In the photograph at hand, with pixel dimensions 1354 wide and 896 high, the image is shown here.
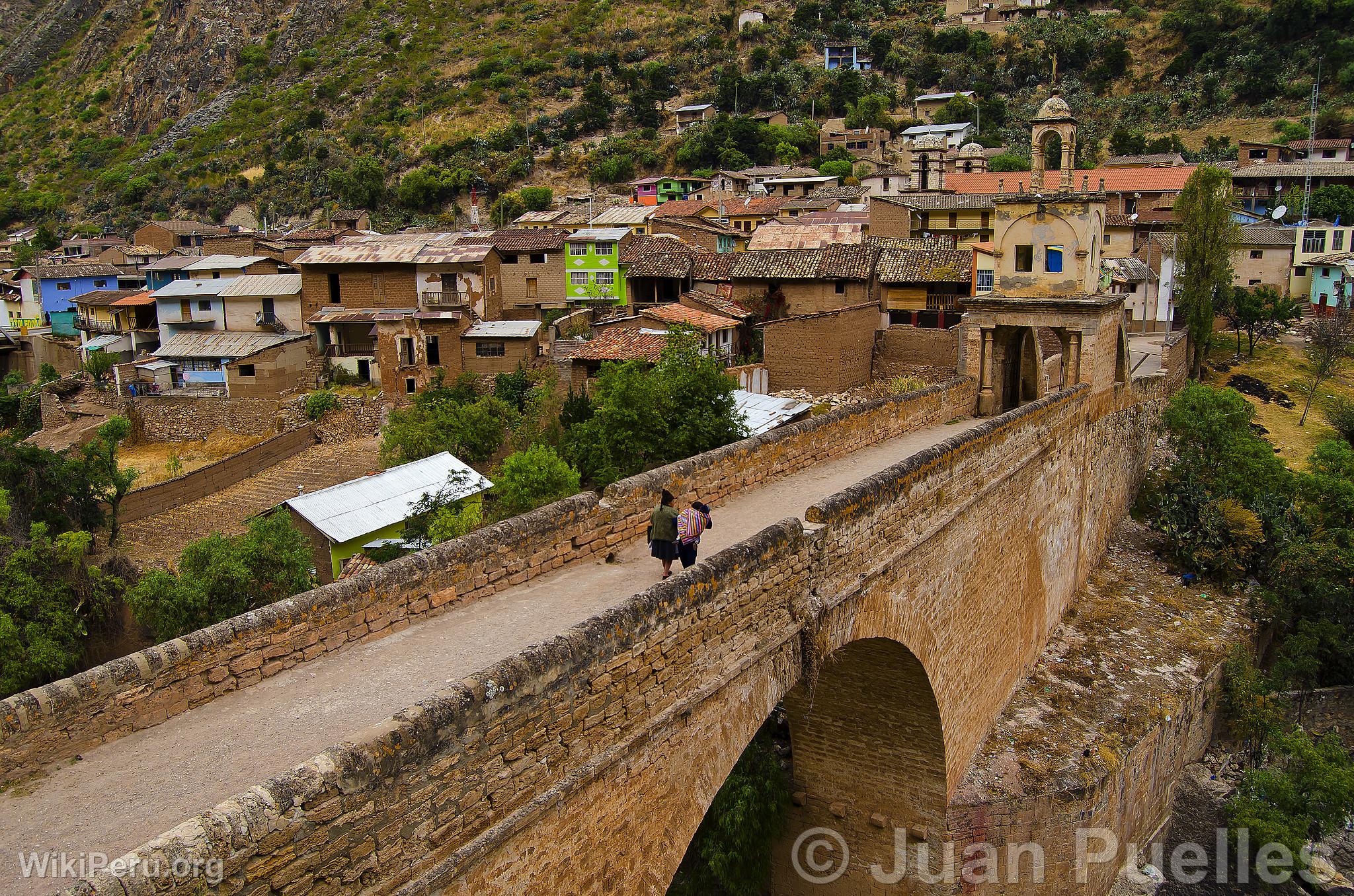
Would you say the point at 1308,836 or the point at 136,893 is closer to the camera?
the point at 136,893

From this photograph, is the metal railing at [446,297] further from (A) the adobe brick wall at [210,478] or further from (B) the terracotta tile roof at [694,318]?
(B) the terracotta tile roof at [694,318]

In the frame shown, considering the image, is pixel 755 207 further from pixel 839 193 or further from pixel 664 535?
pixel 664 535

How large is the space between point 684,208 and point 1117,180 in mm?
20194

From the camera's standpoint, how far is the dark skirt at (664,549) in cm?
780

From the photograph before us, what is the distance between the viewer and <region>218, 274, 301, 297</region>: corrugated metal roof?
118 ft

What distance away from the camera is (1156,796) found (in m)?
14.8

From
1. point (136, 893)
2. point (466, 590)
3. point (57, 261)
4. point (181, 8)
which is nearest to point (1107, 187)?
point (466, 590)

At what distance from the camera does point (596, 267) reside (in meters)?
36.6

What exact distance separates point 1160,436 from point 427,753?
77.8 ft

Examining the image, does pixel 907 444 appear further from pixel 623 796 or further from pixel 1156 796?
pixel 623 796

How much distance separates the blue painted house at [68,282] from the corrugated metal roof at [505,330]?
24.5 m

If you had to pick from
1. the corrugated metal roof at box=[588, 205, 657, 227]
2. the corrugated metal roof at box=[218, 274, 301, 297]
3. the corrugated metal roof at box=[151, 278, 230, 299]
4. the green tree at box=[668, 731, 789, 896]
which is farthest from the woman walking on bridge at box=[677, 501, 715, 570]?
the corrugated metal roof at box=[588, 205, 657, 227]

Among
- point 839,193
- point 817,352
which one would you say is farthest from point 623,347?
Answer: point 839,193

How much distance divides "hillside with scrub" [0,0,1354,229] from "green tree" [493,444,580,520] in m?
46.7
